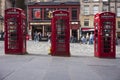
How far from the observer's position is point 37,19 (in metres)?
77.1

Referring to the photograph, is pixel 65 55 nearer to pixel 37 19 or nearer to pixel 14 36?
pixel 14 36

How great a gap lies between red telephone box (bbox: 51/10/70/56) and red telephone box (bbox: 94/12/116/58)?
5.19 ft

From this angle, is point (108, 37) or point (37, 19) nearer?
point (108, 37)

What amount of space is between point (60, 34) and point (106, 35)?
2338 millimetres

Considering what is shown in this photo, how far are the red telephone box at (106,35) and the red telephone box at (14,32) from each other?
3.93 metres

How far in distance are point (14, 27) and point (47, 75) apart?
9.13 m

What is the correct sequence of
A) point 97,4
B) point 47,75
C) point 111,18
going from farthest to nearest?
1. point 97,4
2. point 111,18
3. point 47,75

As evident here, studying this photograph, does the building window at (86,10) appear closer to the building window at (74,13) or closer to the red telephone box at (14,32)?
the building window at (74,13)

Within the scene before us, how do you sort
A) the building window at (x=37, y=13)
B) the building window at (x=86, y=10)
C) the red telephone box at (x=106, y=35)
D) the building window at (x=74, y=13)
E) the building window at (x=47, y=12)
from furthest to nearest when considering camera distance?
the building window at (x=37, y=13) < the building window at (x=47, y=12) < the building window at (x=74, y=13) < the building window at (x=86, y=10) < the red telephone box at (x=106, y=35)

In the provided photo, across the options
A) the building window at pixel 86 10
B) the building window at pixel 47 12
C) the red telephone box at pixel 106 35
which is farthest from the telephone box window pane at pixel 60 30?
the building window at pixel 47 12

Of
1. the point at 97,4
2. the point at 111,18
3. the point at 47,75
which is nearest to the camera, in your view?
the point at 47,75

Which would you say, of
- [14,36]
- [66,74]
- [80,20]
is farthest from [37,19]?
[66,74]

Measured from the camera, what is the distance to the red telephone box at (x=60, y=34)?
19984 millimetres

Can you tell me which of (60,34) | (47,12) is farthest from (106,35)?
(47,12)
